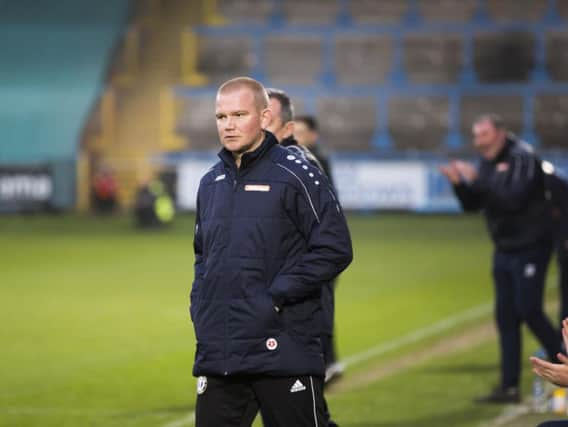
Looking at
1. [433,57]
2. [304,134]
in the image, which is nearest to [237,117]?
[304,134]

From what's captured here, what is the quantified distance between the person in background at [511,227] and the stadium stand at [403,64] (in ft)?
66.8

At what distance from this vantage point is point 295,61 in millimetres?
32969

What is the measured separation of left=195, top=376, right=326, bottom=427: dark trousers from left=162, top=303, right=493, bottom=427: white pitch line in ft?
20.3

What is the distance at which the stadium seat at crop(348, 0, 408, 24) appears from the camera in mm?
33406

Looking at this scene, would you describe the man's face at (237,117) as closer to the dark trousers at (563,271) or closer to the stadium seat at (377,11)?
the dark trousers at (563,271)

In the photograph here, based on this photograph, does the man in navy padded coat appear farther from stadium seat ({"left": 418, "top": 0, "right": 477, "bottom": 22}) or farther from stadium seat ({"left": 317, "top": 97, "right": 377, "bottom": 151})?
stadium seat ({"left": 418, "top": 0, "right": 477, "bottom": 22})

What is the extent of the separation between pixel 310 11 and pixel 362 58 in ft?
8.08

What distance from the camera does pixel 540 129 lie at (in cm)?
3062

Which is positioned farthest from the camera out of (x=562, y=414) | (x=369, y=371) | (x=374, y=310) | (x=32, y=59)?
(x=32, y=59)

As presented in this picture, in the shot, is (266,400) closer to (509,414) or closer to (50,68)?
(509,414)

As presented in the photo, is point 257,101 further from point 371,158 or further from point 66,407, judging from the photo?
point 371,158

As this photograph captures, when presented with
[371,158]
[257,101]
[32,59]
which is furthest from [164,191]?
[257,101]

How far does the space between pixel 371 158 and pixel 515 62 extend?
610 centimetres

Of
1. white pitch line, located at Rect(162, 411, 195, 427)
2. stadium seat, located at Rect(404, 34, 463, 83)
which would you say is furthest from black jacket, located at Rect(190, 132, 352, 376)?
stadium seat, located at Rect(404, 34, 463, 83)
